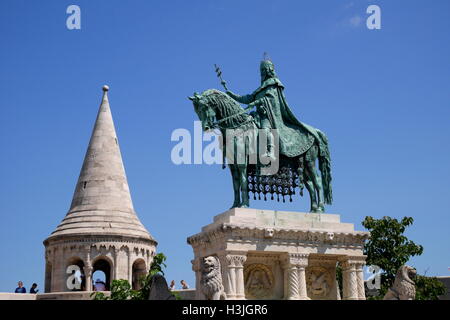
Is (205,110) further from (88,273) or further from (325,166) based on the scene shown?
(88,273)

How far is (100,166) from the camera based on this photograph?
43.5 metres

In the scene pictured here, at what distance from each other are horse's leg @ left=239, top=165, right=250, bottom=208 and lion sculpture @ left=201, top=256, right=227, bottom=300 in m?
3.17

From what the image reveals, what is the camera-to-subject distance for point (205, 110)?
18.6 m

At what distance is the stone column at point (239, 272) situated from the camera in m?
17.2

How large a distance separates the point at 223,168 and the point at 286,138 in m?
2.16

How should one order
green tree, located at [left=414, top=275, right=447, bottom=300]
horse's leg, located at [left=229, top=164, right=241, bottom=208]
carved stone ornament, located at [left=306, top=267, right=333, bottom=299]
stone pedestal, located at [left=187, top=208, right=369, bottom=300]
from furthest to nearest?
green tree, located at [left=414, top=275, right=447, bottom=300] → carved stone ornament, located at [left=306, top=267, right=333, bottom=299] → horse's leg, located at [left=229, top=164, right=241, bottom=208] → stone pedestal, located at [left=187, top=208, right=369, bottom=300]

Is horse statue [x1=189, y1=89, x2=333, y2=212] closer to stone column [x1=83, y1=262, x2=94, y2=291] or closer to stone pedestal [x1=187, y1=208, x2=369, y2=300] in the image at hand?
stone pedestal [x1=187, y1=208, x2=369, y2=300]

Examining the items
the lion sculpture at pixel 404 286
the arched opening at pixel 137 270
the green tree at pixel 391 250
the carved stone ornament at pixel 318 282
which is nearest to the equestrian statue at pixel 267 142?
the carved stone ornament at pixel 318 282

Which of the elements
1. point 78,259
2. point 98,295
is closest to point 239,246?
point 98,295

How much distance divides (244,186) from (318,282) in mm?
3532

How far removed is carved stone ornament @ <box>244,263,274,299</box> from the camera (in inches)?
715

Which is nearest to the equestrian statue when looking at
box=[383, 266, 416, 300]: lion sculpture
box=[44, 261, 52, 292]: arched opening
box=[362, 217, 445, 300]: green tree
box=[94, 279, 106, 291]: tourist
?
box=[383, 266, 416, 300]: lion sculpture
